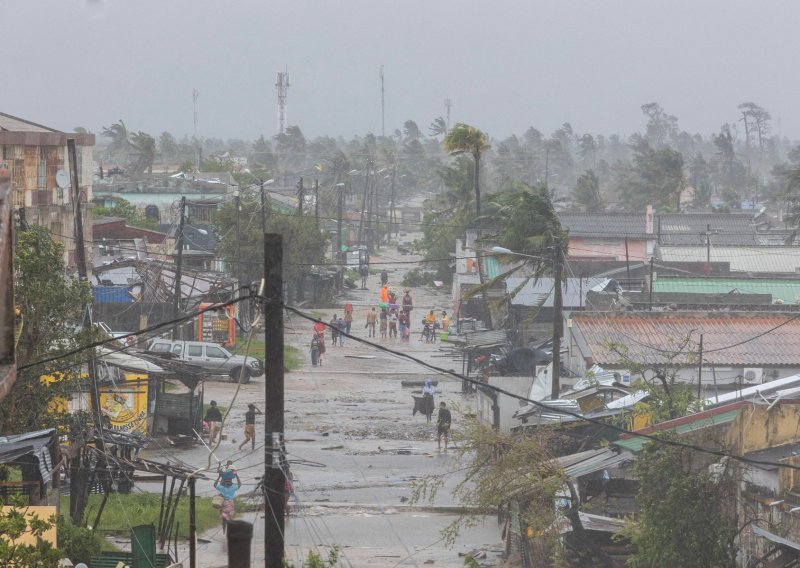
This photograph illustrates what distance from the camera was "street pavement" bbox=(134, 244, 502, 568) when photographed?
722 inches

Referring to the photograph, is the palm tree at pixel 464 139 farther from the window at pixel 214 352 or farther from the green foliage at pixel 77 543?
the green foliage at pixel 77 543

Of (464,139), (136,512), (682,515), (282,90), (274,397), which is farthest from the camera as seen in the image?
(282,90)

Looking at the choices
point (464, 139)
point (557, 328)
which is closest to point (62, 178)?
point (464, 139)

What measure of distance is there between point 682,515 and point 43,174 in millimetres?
26939

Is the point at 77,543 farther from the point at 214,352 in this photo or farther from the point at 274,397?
the point at 214,352

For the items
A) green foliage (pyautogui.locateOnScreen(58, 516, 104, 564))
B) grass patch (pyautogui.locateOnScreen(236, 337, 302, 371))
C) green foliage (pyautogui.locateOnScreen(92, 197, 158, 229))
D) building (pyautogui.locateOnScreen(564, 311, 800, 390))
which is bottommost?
grass patch (pyautogui.locateOnScreen(236, 337, 302, 371))

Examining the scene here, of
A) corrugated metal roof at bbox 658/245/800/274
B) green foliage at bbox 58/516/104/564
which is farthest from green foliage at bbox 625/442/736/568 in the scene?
corrugated metal roof at bbox 658/245/800/274

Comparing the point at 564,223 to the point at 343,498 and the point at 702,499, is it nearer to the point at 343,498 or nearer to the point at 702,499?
the point at 343,498

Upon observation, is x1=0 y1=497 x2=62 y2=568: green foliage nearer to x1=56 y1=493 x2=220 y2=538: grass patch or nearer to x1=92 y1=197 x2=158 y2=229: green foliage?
x1=56 y1=493 x2=220 y2=538: grass patch

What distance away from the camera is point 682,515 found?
47.0ft

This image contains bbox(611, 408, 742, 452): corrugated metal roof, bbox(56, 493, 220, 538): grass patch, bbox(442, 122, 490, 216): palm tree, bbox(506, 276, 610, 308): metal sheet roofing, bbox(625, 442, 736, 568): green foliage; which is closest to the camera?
bbox(625, 442, 736, 568): green foliage

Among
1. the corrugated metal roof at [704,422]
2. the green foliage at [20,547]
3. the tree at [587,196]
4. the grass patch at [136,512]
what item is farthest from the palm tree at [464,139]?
the tree at [587,196]

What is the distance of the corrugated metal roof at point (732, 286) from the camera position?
38.6 meters

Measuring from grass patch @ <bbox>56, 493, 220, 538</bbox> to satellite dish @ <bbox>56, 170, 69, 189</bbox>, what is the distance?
17.9m
